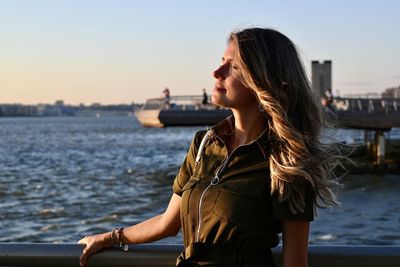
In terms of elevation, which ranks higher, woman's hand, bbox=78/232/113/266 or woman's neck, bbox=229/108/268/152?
woman's neck, bbox=229/108/268/152

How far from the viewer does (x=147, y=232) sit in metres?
3.26

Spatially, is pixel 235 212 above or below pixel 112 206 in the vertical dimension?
above

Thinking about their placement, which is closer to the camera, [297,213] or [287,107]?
[297,213]

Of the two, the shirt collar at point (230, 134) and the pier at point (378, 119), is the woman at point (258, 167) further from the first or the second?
the pier at point (378, 119)

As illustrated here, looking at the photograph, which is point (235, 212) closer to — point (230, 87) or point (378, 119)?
point (230, 87)

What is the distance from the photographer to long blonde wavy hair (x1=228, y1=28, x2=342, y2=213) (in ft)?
8.98

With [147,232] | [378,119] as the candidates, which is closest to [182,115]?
[378,119]

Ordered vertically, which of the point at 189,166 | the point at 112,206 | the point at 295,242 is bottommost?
the point at 112,206

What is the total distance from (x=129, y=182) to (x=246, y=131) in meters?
32.6

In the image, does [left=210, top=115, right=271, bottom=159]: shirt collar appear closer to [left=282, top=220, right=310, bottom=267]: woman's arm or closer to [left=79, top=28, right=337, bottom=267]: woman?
[left=79, top=28, right=337, bottom=267]: woman

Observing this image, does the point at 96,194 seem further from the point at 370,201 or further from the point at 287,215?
the point at 287,215

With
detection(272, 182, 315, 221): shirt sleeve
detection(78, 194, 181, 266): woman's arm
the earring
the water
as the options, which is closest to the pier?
the water

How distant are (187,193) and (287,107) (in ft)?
1.74

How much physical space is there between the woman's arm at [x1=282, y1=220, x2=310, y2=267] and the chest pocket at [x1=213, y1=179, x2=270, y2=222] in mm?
111
